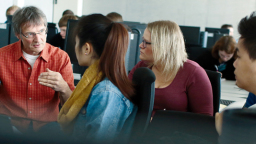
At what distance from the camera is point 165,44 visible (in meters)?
1.49

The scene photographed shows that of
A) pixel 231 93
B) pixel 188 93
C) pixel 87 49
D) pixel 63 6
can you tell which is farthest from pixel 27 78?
pixel 63 6

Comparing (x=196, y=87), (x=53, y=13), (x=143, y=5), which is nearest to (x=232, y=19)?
(x=143, y=5)

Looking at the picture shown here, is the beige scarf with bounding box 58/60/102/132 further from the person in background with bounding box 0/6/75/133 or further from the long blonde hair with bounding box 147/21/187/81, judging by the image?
the long blonde hair with bounding box 147/21/187/81

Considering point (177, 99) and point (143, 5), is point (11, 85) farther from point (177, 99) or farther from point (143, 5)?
point (143, 5)

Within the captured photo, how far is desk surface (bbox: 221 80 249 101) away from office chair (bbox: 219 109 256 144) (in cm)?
234

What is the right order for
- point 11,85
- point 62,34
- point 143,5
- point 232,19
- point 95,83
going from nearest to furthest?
point 95,83 < point 11,85 < point 62,34 < point 232,19 < point 143,5

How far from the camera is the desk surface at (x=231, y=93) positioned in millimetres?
2484

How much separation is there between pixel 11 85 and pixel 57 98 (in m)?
0.23

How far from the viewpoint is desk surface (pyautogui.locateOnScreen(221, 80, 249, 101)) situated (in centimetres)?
248

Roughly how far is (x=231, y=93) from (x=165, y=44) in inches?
60.0

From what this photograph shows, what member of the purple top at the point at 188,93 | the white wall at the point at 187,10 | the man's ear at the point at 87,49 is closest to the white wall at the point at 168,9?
the white wall at the point at 187,10

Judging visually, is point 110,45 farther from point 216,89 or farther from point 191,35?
point 191,35

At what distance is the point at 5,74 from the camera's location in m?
1.32

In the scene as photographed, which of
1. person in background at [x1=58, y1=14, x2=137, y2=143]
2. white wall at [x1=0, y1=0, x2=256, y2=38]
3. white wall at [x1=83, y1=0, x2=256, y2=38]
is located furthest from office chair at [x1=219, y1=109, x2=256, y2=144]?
white wall at [x1=83, y1=0, x2=256, y2=38]
